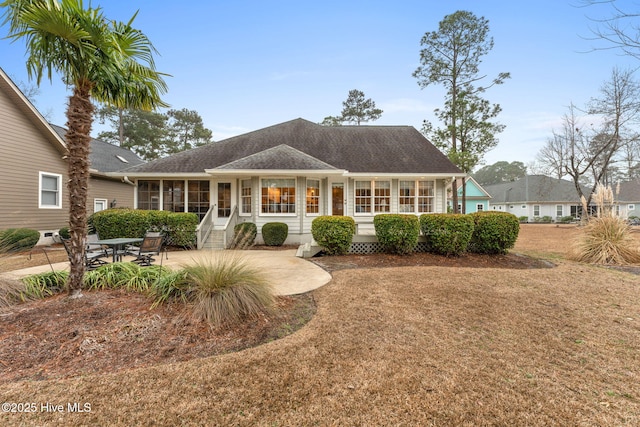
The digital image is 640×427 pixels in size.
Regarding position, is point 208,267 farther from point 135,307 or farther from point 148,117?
point 148,117

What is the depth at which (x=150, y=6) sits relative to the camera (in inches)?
424

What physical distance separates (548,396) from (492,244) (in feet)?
23.6

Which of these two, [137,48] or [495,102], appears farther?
[495,102]

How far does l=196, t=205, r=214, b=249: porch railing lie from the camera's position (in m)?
10.2

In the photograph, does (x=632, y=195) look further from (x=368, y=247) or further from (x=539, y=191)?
(x=368, y=247)

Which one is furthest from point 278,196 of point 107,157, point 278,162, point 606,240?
point 107,157

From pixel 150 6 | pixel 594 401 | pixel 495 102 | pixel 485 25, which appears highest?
pixel 485 25

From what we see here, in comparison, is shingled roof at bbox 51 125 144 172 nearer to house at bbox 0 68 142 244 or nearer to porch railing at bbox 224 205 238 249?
house at bbox 0 68 142 244

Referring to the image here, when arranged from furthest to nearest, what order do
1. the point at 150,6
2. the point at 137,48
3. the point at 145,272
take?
the point at 150,6, the point at 145,272, the point at 137,48

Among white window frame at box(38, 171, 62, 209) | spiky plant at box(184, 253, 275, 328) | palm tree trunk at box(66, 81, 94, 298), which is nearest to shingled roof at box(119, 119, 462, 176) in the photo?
white window frame at box(38, 171, 62, 209)

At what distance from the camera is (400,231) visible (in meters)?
8.00

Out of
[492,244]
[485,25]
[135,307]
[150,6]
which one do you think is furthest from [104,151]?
[485,25]

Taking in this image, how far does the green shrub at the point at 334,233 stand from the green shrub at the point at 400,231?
1025 millimetres

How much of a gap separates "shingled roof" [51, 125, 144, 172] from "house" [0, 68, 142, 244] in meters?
2.59
